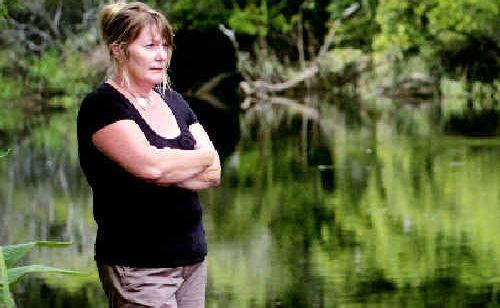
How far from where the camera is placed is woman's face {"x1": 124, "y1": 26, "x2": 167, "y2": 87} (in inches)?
143

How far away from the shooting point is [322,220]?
42.7 feet

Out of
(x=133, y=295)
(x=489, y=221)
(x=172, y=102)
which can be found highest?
(x=172, y=102)

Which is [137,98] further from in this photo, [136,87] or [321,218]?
[321,218]

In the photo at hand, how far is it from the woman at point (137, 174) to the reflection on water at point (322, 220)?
16.0ft

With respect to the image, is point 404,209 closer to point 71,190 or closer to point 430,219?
point 430,219

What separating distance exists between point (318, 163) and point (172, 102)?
51.2 feet

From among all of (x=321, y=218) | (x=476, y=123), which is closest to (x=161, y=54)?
(x=321, y=218)

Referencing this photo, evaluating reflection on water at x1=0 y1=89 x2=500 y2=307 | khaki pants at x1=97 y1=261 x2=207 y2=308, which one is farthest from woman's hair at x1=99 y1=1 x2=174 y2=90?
reflection on water at x1=0 y1=89 x2=500 y2=307

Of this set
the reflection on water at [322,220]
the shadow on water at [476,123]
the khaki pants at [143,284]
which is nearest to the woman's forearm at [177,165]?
the khaki pants at [143,284]

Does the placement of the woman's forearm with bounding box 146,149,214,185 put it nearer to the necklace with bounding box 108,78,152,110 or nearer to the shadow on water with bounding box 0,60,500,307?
the necklace with bounding box 108,78,152,110

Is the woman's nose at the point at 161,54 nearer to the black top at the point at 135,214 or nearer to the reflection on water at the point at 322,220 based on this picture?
the black top at the point at 135,214

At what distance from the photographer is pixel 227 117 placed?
107 feet

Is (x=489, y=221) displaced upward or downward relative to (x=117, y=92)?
downward

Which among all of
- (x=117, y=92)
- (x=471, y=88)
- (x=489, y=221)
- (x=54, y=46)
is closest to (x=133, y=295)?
(x=117, y=92)
